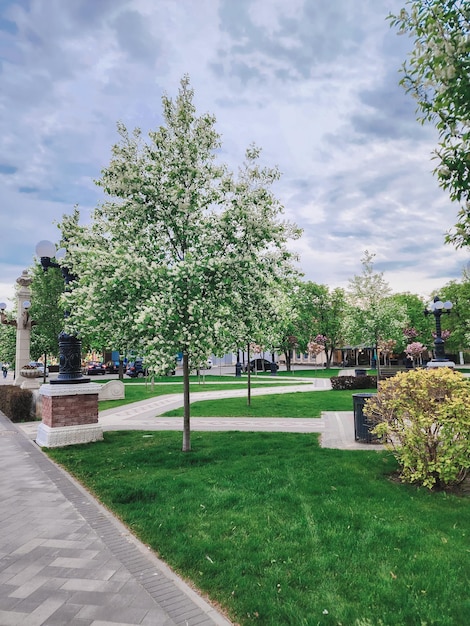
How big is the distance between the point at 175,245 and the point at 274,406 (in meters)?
9.97

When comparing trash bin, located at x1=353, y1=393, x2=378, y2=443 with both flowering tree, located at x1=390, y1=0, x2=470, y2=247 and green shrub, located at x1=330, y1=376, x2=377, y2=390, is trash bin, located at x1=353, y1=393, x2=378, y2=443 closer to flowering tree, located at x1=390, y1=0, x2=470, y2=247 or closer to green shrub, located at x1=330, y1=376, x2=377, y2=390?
flowering tree, located at x1=390, y1=0, x2=470, y2=247

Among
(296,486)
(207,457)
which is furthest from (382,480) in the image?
(207,457)

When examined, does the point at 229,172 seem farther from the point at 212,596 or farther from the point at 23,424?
the point at 23,424

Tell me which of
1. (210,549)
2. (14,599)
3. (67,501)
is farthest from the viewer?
(67,501)

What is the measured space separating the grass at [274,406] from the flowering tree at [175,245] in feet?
20.8

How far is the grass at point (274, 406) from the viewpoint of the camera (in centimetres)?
1478

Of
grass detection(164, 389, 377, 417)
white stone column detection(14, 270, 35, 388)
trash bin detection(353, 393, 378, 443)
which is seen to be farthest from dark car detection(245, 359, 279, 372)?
trash bin detection(353, 393, 378, 443)

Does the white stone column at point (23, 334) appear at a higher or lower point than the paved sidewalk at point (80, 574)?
higher

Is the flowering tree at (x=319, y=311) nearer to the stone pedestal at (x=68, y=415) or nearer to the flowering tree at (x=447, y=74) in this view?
the stone pedestal at (x=68, y=415)

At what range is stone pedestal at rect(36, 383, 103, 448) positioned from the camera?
32.5 feet

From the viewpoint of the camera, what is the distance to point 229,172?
27.7ft

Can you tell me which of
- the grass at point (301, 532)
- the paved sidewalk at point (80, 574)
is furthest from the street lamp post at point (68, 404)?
the paved sidewalk at point (80, 574)

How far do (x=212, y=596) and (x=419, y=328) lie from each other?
52.7 m

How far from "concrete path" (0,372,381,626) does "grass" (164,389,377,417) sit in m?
8.01
